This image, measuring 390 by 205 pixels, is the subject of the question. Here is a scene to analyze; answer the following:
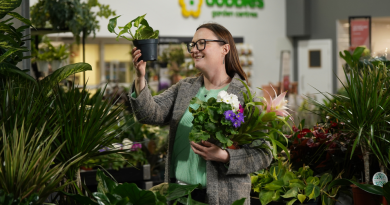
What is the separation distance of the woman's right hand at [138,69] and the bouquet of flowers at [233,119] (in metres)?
0.29

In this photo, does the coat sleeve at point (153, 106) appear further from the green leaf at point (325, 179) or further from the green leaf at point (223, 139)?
the green leaf at point (325, 179)

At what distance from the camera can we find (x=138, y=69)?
1.93 meters

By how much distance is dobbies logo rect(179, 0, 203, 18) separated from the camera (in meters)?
11.0

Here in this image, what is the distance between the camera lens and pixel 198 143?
1.87m

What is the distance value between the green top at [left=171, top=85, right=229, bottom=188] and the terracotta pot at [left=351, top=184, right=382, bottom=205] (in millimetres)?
925

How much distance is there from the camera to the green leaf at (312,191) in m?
2.51

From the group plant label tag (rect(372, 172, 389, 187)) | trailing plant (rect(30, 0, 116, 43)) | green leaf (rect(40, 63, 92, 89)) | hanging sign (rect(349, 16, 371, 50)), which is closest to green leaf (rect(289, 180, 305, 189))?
plant label tag (rect(372, 172, 389, 187))

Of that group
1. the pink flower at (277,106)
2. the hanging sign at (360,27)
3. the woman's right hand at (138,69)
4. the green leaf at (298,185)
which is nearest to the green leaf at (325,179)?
the green leaf at (298,185)

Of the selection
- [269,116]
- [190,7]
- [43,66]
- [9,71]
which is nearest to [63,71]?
[9,71]

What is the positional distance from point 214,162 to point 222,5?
1005 centimetres

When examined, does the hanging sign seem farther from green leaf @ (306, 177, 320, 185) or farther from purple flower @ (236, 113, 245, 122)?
purple flower @ (236, 113, 245, 122)

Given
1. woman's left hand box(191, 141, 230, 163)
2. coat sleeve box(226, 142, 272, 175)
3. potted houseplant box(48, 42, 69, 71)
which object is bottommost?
coat sleeve box(226, 142, 272, 175)

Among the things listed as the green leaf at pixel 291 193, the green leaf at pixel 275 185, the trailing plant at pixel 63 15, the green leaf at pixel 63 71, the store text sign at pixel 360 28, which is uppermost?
the store text sign at pixel 360 28

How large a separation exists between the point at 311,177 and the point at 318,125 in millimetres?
636
